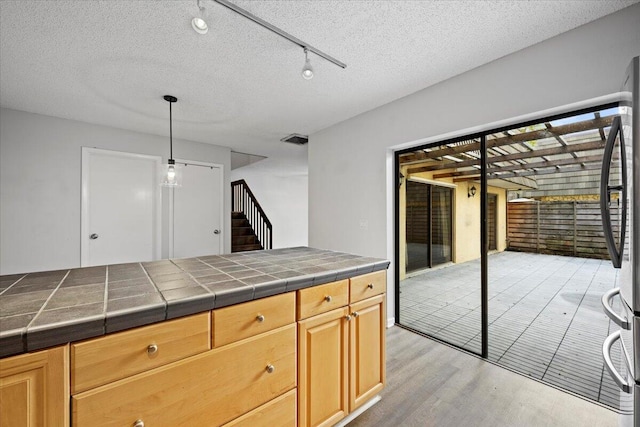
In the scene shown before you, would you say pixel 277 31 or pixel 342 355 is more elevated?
pixel 277 31

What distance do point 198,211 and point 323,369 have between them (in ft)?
12.6

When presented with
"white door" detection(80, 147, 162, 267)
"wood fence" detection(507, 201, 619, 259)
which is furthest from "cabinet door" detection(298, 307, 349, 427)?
Result: "white door" detection(80, 147, 162, 267)

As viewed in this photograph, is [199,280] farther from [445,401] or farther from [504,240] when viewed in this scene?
[504,240]

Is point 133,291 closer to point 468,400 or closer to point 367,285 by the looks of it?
point 367,285

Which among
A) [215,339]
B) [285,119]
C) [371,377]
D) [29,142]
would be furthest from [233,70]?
[29,142]

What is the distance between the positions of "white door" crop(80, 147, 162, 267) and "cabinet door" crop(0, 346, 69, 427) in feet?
11.8

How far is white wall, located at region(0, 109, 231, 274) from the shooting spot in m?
3.17

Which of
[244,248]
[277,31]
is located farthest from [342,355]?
[244,248]

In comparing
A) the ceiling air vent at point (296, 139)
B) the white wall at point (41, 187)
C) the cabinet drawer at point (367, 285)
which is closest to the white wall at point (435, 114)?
the ceiling air vent at point (296, 139)

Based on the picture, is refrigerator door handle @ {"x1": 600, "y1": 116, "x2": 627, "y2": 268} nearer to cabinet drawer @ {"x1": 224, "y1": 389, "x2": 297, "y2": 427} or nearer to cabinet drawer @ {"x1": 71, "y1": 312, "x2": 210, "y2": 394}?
cabinet drawer @ {"x1": 224, "y1": 389, "x2": 297, "y2": 427}

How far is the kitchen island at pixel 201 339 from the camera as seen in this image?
0.82 m

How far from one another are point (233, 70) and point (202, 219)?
2886mm

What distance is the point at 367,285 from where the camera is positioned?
1698mm

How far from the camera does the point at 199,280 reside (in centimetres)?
127
